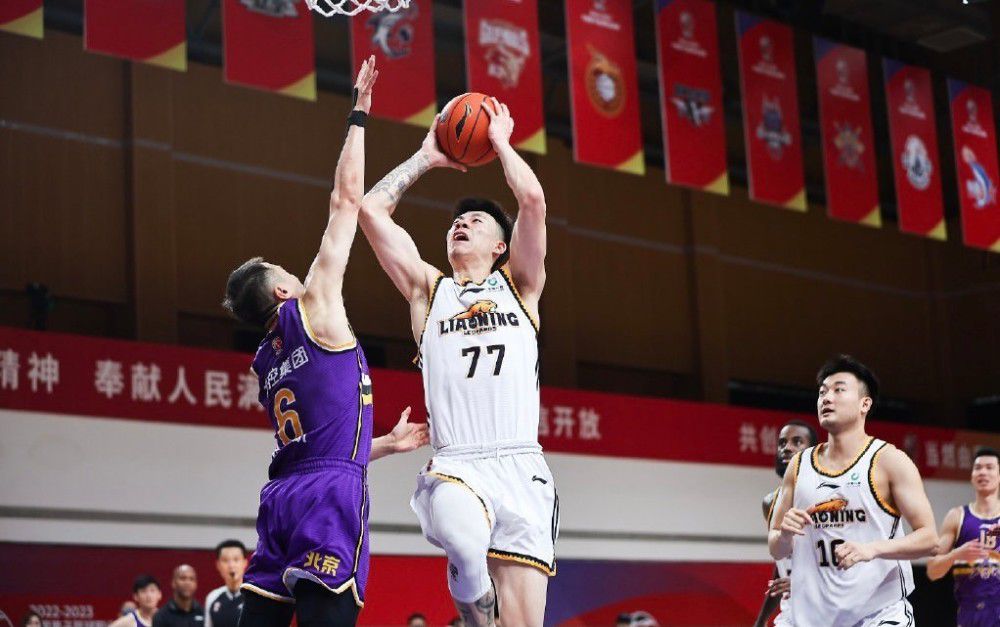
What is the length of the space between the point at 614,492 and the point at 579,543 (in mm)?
715

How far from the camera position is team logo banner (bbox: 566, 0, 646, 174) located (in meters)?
12.2

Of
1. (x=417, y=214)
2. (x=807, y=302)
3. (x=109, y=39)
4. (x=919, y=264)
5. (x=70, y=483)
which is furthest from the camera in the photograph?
(x=919, y=264)

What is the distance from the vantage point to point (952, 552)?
7852 millimetres

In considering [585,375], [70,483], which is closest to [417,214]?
[585,375]

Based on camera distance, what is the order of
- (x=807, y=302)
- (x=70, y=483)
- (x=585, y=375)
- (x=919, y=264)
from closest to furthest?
(x=70, y=483)
(x=585, y=375)
(x=807, y=302)
(x=919, y=264)

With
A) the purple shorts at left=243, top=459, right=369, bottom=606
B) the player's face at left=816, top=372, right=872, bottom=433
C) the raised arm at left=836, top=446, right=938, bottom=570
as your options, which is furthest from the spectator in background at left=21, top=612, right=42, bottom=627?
the raised arm at left=836, top=446, right=938, bottom=570

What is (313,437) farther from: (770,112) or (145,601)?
(770,112)

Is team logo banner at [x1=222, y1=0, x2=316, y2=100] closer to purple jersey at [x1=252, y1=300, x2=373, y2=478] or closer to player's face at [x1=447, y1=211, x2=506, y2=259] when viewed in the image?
player's face at [x1=447, y1=211, x2=506, y2=259]

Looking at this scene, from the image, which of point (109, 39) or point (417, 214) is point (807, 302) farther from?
point (109, 39)

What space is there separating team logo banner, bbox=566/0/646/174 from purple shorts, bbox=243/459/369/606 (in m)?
7.69

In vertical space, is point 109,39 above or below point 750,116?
below

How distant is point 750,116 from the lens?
13.5m

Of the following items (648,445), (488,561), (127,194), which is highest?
(127,194)

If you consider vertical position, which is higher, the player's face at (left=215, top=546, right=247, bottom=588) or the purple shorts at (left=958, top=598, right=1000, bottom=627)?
the player's face at (left=215, top=546, right=247, bottom=588)
